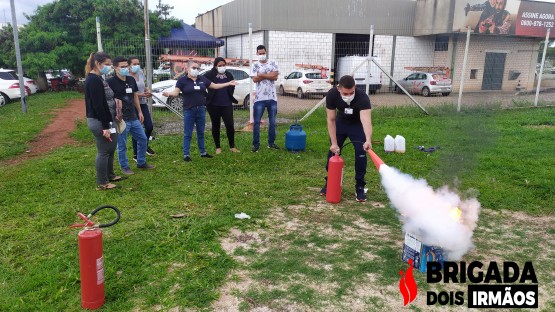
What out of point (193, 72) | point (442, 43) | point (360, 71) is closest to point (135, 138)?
point (193, 72)

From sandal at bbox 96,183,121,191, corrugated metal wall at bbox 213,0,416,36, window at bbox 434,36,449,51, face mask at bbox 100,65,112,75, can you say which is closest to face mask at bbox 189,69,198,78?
face mask at bbox 100,65,112,75

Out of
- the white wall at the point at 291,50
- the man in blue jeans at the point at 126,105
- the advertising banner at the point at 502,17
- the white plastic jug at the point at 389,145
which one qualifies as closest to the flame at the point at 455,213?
the white plastic jug at the point at 389,145

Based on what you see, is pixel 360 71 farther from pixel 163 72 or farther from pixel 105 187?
pixel 105 187

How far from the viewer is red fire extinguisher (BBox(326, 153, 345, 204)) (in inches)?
206

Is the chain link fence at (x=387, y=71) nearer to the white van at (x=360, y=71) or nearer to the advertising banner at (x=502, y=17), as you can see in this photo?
the white van at (x=360, y=71)

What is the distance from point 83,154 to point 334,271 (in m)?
6.25

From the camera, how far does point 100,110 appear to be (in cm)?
520

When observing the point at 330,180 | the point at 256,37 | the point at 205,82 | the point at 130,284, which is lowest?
the point at 130,284

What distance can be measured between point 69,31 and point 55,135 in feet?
43.9

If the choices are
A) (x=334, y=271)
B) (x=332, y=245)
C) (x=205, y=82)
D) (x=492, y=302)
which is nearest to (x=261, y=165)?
(x=205, y=82)

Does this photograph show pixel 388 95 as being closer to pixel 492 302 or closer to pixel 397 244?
pixel 397 244

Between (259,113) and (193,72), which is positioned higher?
(193,72)

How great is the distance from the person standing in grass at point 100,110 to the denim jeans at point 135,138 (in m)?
0.61

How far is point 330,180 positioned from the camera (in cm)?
531
